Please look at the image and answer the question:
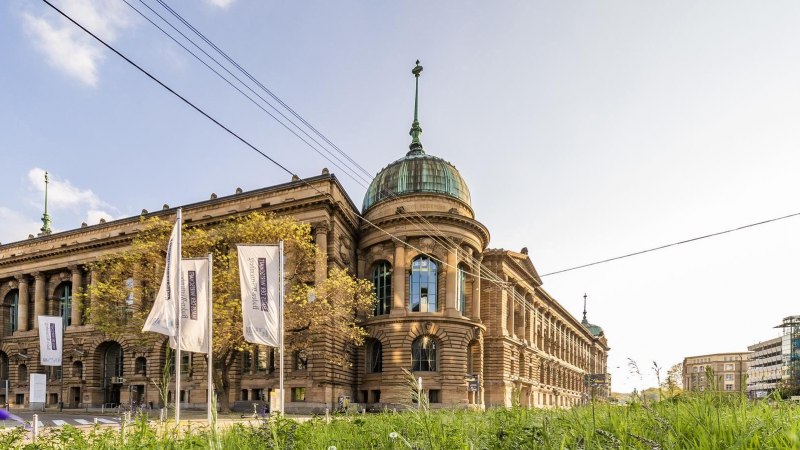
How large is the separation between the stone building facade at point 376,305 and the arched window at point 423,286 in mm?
93

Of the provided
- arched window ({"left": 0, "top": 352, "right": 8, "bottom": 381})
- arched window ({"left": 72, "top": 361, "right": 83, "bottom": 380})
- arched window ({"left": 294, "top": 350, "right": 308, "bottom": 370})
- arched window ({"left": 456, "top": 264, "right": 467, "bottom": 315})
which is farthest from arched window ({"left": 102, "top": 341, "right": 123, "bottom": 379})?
arched window ({"left": 456, "top": 264, "right": 467, "bottom": 315})

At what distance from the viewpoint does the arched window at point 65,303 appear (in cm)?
5353

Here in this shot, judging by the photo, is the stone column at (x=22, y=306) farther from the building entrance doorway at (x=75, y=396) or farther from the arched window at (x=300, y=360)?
the arched window at (x=300, y=360)

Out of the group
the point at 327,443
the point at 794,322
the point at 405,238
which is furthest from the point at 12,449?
the point at 794,322

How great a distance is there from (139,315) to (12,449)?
2600 centimetres

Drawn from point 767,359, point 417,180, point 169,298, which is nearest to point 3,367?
point 417,180

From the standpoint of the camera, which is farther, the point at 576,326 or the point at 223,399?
the point at 576,326

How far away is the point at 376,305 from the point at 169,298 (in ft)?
95.6

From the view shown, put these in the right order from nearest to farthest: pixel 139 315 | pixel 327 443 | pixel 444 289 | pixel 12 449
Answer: pixel 327 443 → pixel 12 449 → pixel 139 315 → pixel 444 289

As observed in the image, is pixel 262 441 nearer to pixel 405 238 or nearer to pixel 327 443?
pixel 327 443

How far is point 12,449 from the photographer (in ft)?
24.7

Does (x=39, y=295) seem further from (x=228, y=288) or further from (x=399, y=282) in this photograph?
(x=399, y=282)

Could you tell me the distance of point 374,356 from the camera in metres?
43.8

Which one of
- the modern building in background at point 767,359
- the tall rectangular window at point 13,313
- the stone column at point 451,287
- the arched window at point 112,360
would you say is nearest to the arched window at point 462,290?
the stone column at point 451,287
